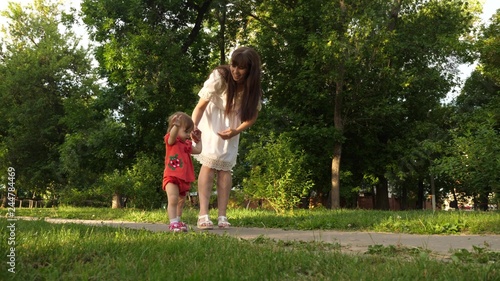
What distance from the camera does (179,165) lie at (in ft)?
18.4

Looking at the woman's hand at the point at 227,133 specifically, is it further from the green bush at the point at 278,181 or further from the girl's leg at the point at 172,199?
the green bush at the point at 278,181

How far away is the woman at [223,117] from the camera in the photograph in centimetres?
566

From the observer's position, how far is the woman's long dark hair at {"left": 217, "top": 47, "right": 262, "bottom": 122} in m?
5.55

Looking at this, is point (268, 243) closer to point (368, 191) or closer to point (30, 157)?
point (368, 191)

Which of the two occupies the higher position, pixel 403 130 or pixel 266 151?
pixel 403 130

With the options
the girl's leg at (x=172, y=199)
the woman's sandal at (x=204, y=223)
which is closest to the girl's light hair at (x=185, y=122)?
the girl's leg at (x=172, y=199)

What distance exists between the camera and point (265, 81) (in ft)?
77.6

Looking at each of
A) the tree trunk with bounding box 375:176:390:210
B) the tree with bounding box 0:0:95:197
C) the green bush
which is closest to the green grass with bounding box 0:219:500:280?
the green bush

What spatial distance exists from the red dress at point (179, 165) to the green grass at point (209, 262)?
176 cm

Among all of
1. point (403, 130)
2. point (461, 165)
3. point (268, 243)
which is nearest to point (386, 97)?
point (403, 130)

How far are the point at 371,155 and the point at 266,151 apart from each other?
49.1ft

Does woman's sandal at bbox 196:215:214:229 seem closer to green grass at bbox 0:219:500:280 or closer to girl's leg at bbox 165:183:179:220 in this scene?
girl's leg at bbox 165:183:179:220

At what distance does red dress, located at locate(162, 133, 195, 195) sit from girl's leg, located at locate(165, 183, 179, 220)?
6 cm

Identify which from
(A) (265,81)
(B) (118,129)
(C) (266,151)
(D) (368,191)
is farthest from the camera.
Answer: (D) (368,191)
